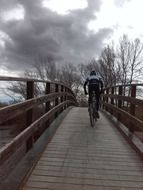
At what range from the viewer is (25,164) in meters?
4.95

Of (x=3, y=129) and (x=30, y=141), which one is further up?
(x=30, y=141)

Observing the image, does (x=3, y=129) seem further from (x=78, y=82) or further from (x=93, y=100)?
(x=78, y=82)

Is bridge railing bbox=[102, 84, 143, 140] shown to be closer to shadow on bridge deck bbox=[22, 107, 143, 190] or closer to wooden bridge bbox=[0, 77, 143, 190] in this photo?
wooden bridge bbox=[0, 77, 143, 190]

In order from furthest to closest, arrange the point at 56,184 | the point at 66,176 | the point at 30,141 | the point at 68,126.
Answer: the point at 68,126 → the point at 30,141 → the point at 66,176 → the point at 56,184

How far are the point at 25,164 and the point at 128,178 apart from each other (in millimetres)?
1601

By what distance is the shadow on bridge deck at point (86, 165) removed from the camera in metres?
4.55

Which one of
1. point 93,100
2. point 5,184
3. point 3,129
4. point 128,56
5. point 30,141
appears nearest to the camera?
point 5,184

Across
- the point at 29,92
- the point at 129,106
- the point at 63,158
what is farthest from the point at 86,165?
the point at 129,106

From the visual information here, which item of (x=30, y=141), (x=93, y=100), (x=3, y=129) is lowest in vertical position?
(x=3, y=129)

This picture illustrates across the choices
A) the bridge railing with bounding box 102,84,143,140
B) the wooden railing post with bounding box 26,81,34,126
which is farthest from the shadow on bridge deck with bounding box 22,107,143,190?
the wooden railing post with bounding box 26,81,34,126

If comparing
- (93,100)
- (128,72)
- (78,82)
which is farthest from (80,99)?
(93,100)

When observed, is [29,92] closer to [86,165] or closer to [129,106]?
[86,165]

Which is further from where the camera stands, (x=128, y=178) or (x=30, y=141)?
(x=30, y=141)

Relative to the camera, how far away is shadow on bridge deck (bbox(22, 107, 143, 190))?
4.55 metres
